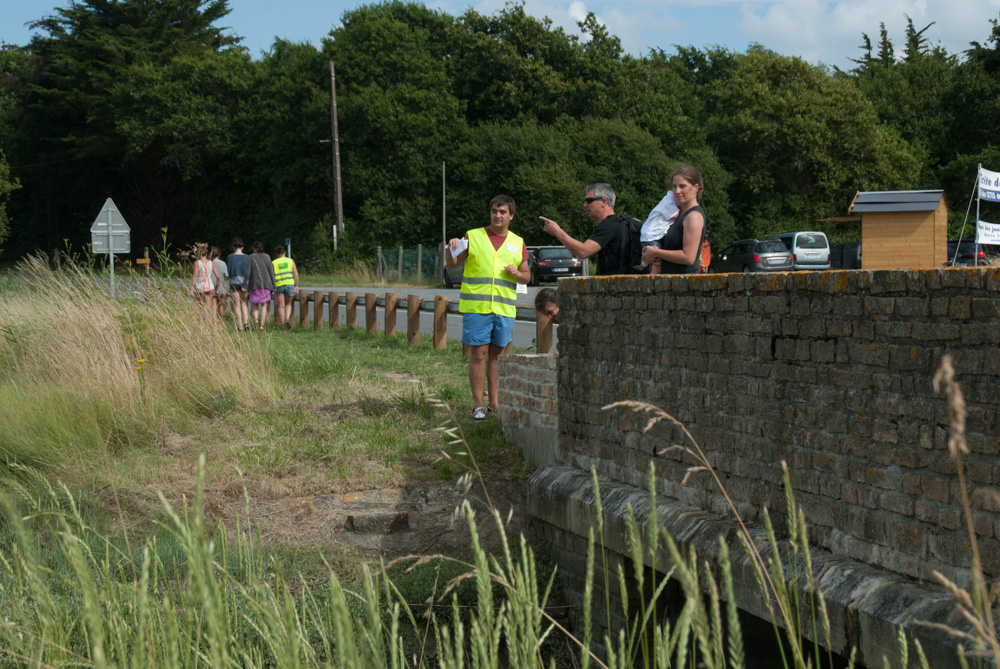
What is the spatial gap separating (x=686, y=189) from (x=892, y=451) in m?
2.26

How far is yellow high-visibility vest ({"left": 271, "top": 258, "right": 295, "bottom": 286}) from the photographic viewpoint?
17.2 meters

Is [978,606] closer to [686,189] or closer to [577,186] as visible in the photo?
[686,189]

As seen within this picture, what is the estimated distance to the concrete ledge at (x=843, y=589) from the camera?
11.6 feet

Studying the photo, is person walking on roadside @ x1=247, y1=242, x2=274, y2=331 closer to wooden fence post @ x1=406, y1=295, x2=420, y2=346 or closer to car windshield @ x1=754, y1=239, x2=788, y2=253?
wooden fence post @ x1=406, y1=295, x2=420, y2=346

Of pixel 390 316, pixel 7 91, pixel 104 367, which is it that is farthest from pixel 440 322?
pixel 7 91

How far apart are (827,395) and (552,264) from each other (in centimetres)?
2689

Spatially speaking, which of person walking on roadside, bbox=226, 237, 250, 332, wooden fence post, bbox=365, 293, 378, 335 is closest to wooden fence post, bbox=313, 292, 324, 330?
person walking on roadside, bbox=226, 237, 250, 332

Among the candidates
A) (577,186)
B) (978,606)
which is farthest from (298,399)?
(577,186)

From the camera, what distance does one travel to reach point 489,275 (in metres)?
7.75

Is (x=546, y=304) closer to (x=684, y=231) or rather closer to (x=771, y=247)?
(x=684, y=231)

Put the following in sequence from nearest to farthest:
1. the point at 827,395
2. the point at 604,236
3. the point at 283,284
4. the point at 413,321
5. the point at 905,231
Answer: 1. the point at 827,395
2. the point at 905,231
3. the point at 604,236
4. the point at 413,321
5. the point at 283,284

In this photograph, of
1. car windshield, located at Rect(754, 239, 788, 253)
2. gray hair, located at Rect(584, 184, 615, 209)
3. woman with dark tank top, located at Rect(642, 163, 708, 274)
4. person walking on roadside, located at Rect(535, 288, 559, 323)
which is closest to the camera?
woman with dark tank top, located at Rect(642, 163, 708, 274)

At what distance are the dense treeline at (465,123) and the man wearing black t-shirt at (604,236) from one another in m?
31.3

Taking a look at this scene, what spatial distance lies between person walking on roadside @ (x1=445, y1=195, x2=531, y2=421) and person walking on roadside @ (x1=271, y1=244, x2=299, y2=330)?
9.38m
